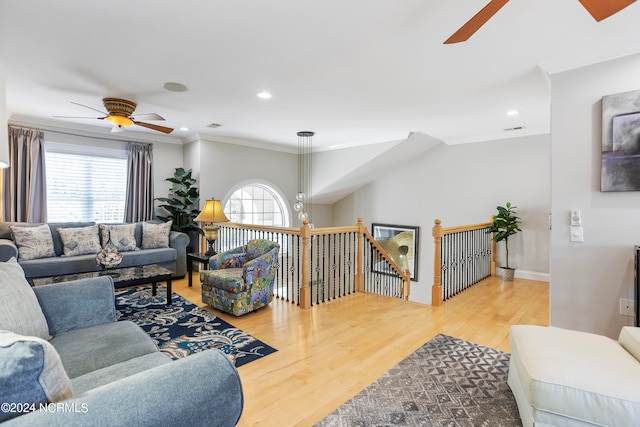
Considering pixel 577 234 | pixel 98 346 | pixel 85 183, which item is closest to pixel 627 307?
pixel 577 234

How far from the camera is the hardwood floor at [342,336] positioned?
2039mm

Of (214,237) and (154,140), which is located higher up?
(154,140)

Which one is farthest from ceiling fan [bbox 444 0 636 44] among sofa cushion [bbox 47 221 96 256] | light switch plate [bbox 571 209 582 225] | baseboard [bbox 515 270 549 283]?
sofa cushion [bbox 47 221 96 256]

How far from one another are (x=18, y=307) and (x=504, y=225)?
5653 mm

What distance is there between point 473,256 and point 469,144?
2.10 m

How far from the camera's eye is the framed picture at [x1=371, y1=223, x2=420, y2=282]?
21.9 ft

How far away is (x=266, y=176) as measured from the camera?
6730 millimetres

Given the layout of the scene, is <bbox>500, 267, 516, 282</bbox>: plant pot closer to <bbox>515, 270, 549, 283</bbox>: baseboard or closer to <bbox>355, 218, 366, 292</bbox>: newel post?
<bbox>515, 270, 549, 283</bbox>: baseboard

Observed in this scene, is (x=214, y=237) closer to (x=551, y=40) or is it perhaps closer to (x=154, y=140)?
(x=154, y=140)

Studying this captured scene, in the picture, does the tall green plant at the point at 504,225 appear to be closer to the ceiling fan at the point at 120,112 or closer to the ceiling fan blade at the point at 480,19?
the ceiling fan blade at the point at 480,19

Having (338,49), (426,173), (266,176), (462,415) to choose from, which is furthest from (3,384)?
(426,173)

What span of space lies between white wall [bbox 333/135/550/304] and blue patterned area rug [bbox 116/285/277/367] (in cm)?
455

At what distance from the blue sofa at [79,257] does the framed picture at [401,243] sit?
3.66 metres

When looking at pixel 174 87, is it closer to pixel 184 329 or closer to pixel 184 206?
pixel 184 329
